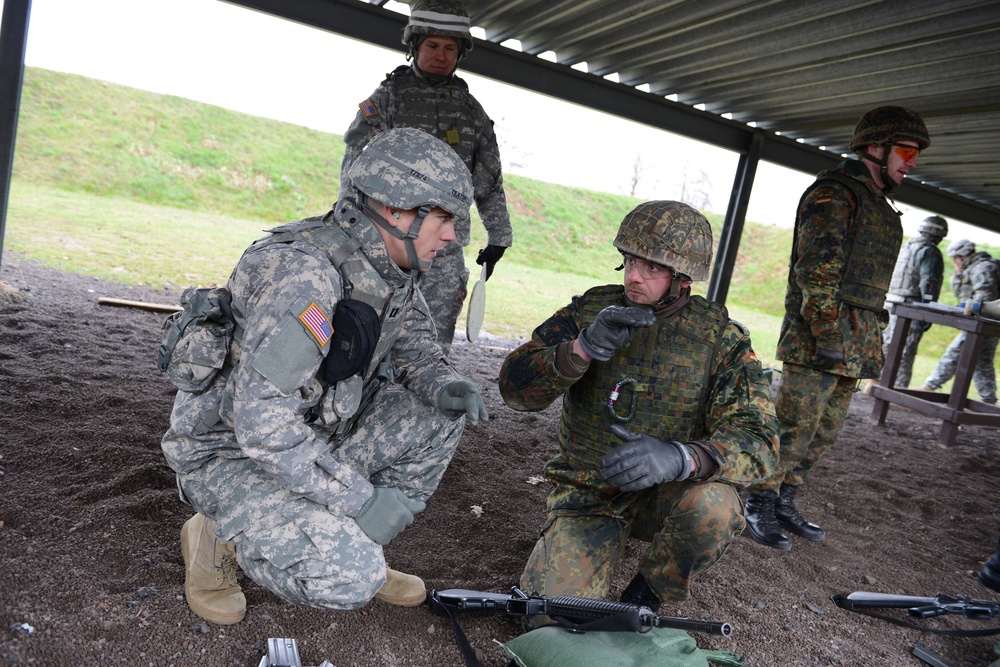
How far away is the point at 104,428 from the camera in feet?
10.8

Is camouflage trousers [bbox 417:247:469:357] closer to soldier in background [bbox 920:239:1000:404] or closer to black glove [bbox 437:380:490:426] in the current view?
→ black glove [bbox 437:380:490:426]

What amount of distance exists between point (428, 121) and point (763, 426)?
2.59 m

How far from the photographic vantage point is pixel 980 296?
8.33 m

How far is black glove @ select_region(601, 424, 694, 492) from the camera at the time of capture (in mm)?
2092

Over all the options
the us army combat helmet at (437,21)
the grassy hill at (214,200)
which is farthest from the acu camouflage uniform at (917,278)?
the us army combat helmet at (437,21)

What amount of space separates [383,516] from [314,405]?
15.4 inches

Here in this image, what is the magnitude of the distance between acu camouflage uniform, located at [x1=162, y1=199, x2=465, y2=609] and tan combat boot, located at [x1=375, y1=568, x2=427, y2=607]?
1.26 feet

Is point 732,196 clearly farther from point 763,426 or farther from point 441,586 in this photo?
point 441,586

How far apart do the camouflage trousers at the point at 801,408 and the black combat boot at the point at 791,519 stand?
127 mm

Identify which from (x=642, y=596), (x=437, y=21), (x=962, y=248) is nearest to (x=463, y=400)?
(x=642, y=596)

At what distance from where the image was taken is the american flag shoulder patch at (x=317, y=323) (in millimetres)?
1809

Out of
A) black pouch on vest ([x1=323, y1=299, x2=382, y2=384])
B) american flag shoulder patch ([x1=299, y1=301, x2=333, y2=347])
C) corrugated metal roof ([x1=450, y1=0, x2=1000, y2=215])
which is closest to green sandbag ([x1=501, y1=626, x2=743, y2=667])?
black pouch on vest ([x1=323, y1=299, x2=382, y2=384])

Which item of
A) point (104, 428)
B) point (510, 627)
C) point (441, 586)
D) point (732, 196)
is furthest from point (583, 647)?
point (732, 196)

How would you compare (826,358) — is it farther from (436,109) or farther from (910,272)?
(910,272)
